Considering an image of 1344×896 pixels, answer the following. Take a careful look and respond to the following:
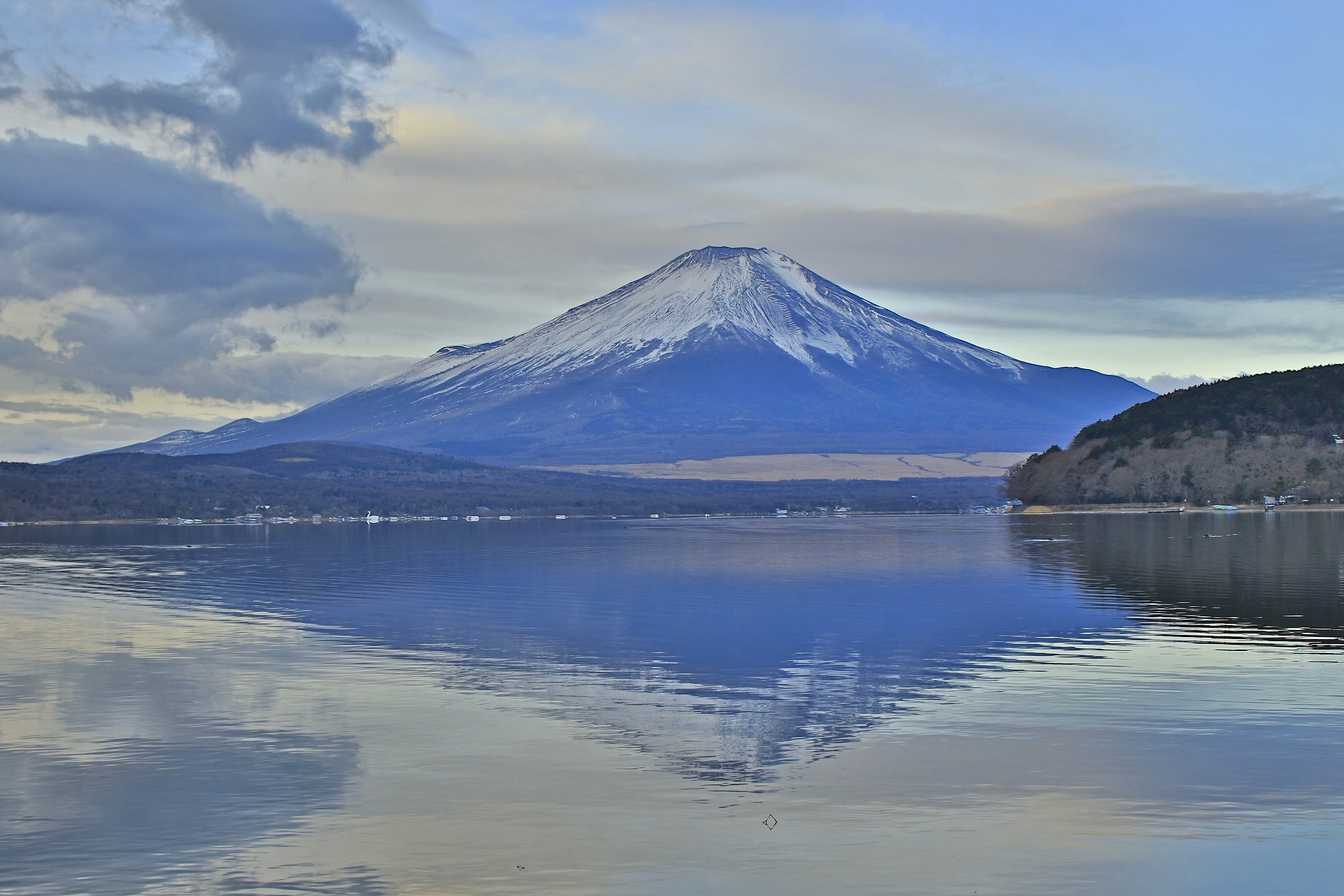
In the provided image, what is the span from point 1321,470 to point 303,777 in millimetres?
157938

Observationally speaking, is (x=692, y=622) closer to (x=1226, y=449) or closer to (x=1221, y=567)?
(x=1221, y=567)

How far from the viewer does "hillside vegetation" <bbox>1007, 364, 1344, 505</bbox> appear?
162 m

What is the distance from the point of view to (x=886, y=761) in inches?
892

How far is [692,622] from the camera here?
47500mm

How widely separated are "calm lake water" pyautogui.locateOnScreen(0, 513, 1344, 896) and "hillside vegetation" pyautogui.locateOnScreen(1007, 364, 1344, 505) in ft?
373

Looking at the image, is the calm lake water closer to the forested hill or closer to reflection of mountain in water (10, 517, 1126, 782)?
reflection of mountain in water (10, 517, 1126, 782)

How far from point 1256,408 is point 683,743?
169 m

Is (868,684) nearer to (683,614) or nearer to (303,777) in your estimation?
(303,777)

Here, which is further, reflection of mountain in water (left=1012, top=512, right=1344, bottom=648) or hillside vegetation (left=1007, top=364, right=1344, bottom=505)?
hillside vegetation (left=1007, top=364, right=1344, bottom=505)

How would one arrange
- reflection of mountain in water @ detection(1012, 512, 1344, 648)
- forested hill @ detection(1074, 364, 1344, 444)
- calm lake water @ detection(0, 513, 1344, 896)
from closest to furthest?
1. calm lake water @ detection(0, 513, 1344, 896)
2. reflection of mountain in water @ detection(1012, 512, 1344, 648)
3. forested hill @ detection(1074, 364, 1344, 444)

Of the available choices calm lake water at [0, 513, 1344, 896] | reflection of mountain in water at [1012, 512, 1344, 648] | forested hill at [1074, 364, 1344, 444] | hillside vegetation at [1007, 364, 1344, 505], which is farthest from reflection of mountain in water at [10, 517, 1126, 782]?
forested hill at [1074, 364, 1344, 444]

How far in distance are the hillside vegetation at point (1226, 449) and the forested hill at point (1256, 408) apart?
0.43ft

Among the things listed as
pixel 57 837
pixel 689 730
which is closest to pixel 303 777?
pixel 57 837

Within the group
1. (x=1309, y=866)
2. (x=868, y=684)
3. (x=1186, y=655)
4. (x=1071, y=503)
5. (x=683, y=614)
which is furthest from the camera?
(x=1071, y=503)
